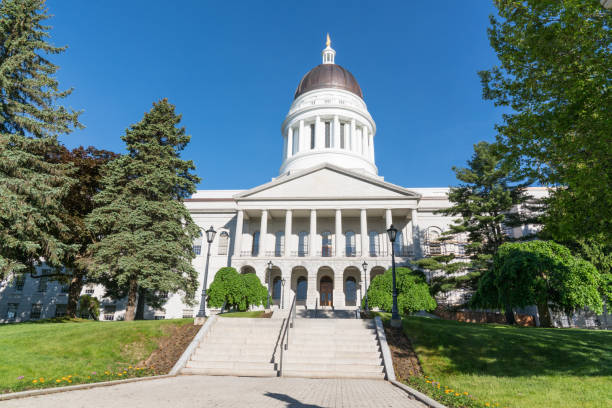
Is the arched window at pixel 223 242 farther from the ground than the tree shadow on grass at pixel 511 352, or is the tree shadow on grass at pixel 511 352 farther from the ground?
the arched window at pixel 223 242

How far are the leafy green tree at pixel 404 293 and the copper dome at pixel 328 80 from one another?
36806 millimetres

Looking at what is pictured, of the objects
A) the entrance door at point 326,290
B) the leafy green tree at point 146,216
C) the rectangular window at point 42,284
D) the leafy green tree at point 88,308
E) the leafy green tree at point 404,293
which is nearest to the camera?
the leafy green tree at point 146,216

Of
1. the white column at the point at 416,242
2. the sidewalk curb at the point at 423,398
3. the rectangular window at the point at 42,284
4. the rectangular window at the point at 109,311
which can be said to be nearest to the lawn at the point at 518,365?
the sidewalk curb at the point at 423,398

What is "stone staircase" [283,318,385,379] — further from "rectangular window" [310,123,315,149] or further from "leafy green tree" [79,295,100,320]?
"rectangular window" [310,123,315,149]

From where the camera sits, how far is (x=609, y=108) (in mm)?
8359

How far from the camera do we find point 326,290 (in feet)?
116

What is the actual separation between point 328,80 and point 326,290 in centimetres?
3243

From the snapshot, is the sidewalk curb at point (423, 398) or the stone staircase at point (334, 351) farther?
the stone staircase at point (334, 351)

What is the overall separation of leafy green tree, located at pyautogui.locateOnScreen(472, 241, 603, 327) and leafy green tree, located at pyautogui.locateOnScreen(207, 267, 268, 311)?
Answer: 14.8 m

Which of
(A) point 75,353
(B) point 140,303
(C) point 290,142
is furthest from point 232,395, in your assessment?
(C) point 290,142

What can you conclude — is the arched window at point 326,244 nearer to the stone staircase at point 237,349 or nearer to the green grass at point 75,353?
the stone staircase at point 237,349

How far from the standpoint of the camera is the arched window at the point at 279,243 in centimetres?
3707

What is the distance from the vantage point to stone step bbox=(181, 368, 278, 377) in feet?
33.9

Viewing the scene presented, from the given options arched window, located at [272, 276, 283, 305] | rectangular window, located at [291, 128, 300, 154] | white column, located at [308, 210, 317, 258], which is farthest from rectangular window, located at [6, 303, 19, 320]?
rectangular window, located at [291, 128, 300, 154]
